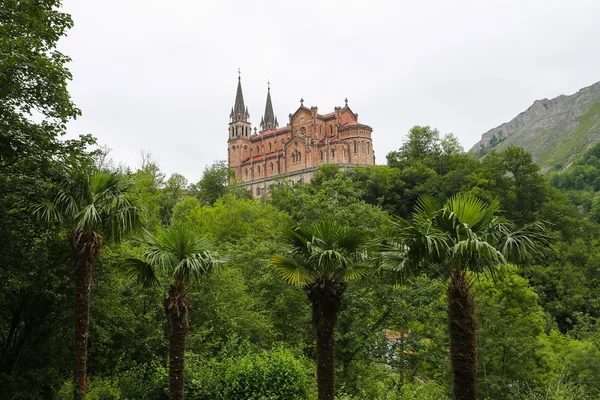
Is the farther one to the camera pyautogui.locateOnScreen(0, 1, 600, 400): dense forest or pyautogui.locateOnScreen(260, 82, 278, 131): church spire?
pyautogui.locateOnScreen(260, 82, 278, 131): church spire

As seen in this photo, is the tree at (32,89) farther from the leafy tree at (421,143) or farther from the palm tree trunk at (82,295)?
the leafy tree at (421,143)

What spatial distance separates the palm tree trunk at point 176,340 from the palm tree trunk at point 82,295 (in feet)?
6.32

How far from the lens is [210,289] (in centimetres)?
1850

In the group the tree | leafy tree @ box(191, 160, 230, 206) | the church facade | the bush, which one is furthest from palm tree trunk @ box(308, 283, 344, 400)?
the church facade

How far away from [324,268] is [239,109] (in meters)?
92.0

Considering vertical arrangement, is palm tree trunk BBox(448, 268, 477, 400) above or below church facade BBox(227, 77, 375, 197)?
below

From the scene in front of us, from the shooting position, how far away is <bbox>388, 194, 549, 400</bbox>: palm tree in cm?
835

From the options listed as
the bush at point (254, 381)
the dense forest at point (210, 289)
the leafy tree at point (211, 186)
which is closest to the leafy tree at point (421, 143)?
the leafy tree at point (211, 186)

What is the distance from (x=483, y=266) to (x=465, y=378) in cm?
181

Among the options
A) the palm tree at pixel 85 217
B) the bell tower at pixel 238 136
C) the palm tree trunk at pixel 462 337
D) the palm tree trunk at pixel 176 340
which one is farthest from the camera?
the bell tower at pixel 238 136

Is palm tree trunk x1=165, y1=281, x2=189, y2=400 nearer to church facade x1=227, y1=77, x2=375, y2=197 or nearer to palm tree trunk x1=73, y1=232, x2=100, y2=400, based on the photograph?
palm tree trunk x1=73, y1=232, x2=100, y2=400

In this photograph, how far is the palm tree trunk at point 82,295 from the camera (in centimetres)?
1125

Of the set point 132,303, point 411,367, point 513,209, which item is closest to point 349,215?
point 411,367

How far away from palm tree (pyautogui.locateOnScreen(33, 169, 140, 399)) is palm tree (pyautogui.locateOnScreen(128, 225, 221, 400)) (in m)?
0.92
